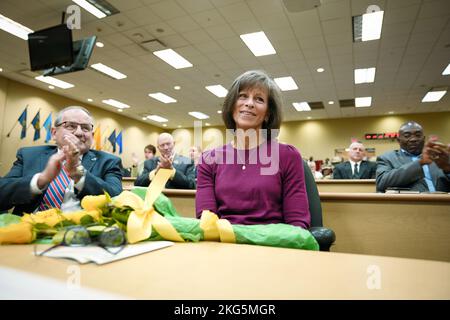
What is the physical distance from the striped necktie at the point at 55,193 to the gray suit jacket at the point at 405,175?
2505 millimetres

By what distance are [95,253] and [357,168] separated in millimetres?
4628

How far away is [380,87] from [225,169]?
8335 mm

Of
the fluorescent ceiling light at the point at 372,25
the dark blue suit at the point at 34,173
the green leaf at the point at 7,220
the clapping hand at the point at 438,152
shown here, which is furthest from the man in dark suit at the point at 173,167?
the fluorescent ceiling light at the point at 372,25

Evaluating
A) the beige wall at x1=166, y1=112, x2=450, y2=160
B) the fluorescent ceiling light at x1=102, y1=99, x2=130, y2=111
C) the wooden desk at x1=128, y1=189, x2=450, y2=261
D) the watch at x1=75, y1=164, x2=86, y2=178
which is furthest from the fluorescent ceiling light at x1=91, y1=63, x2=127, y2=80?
the wooden desk at x1=128, y1=189, x2=450, y2=261

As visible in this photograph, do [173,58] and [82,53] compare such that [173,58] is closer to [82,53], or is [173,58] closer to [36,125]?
[82,53]

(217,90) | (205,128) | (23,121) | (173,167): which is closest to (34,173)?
(173,167)

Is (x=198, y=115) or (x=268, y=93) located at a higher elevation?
(x=198, y=115)

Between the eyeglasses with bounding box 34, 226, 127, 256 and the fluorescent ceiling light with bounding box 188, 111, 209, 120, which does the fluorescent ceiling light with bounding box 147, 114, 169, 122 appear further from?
the eyeglasses with bounding box 34, 226, 127, 256

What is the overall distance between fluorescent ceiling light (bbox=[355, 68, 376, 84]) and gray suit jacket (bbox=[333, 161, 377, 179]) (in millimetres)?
3482

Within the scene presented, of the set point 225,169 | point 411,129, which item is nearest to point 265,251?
point 225,169

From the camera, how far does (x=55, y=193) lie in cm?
132

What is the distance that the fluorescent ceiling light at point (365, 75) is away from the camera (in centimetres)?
680

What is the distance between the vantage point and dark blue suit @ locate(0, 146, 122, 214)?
121 centimetres

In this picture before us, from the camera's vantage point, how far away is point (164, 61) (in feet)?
21.3
